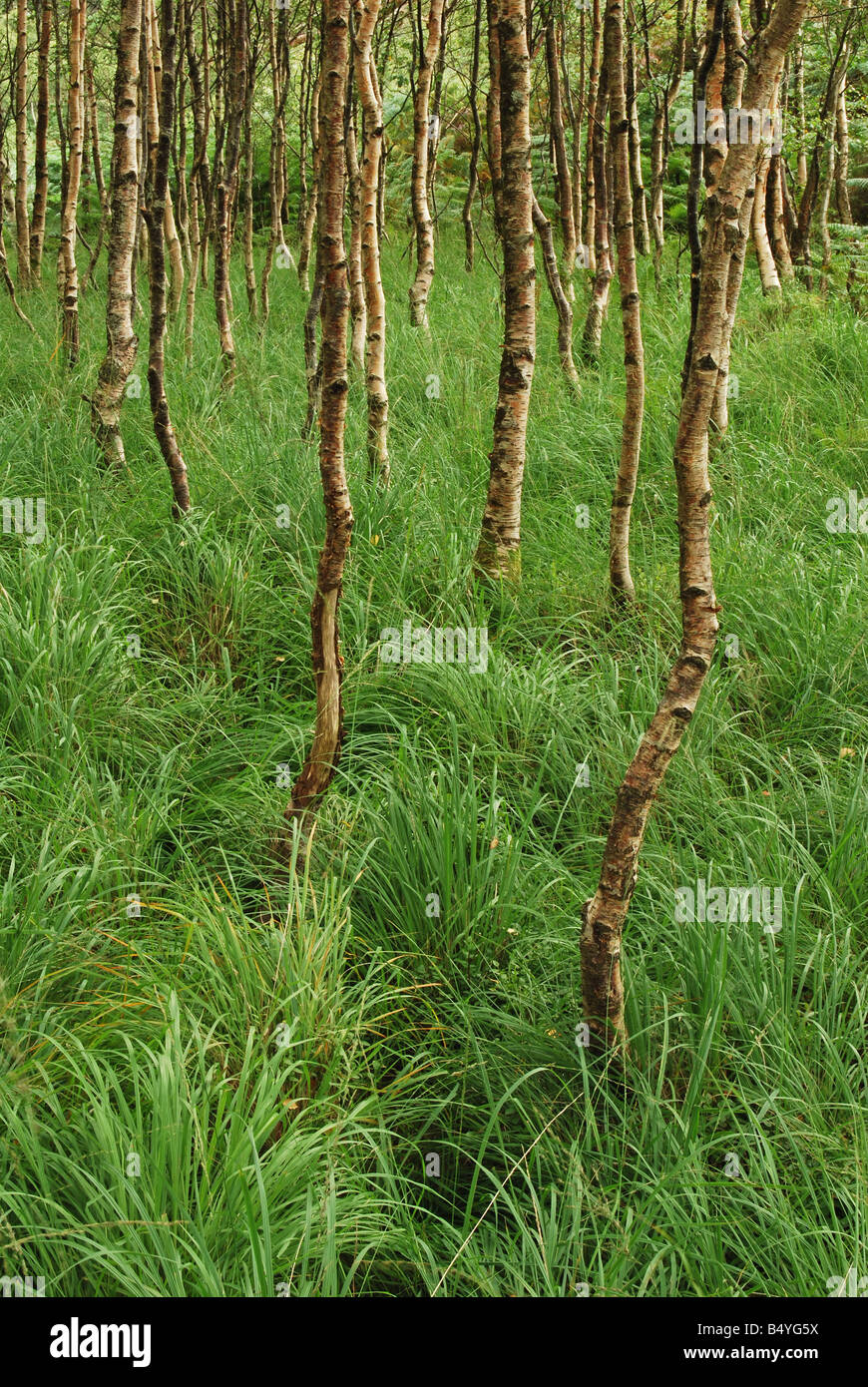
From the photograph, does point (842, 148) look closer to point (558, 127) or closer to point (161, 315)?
point (558, 127)

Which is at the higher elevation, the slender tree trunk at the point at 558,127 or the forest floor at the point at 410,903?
the slender tree trunk at the point at 558,127

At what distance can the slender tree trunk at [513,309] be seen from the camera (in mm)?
4172

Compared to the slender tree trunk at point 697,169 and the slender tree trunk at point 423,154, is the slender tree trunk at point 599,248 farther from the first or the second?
the slender tree trunk at point 697,169

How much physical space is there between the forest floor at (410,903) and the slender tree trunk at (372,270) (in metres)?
0.19

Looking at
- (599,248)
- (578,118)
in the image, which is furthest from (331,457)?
(578,118)

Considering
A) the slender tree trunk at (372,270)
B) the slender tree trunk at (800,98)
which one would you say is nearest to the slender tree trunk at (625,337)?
the slender tree trunk at (372,270)

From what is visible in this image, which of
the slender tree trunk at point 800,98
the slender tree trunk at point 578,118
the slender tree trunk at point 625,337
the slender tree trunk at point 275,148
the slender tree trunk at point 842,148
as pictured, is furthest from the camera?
the slender tree trunk at point 842,148

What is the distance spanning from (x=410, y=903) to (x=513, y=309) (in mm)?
2704

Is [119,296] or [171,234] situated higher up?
[171,234]

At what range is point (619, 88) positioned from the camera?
14.8 feet

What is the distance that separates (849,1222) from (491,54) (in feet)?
20.9

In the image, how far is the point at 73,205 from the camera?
717cm

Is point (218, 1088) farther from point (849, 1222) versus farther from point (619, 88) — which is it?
point (619, 88)
